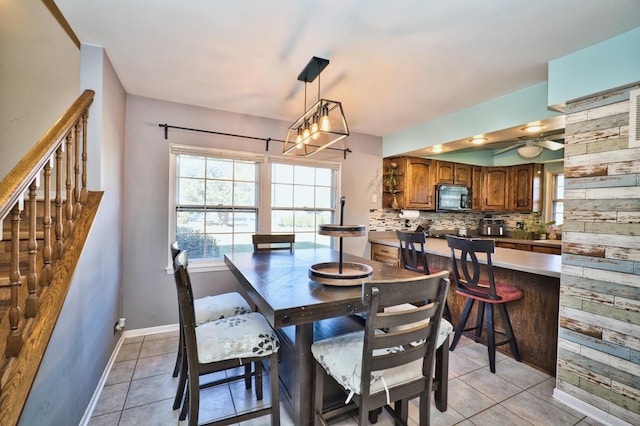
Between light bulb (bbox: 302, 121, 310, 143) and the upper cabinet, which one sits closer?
light bulb (bbox: 302, 121, 310, 143)

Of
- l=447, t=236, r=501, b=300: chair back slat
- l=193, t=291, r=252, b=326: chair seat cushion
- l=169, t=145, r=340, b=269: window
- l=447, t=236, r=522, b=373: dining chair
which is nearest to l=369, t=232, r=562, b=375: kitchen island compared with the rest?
l=447, t=236, r=522, b=373: dining chair

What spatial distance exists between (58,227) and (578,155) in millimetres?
3201

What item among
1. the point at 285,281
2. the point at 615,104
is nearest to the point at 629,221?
the point at 615,104

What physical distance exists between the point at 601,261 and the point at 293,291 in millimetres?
1972

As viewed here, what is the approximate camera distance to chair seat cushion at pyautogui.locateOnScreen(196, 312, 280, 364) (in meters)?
1.49

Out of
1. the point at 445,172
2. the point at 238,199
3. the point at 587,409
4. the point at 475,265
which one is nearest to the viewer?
the point at 587,409

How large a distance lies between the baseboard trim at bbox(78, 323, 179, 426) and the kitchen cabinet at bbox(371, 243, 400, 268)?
2762 millimetres

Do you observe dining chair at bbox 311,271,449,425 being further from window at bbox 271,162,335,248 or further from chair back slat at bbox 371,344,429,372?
window at bbox 271,162,335,248

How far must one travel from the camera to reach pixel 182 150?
311 cm

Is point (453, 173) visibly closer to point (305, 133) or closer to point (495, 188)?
point (495, 188)

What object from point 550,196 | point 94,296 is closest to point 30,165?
point 94,296

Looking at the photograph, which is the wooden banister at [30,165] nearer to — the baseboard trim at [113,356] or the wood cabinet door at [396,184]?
A: the baseboard trim at [113,356]

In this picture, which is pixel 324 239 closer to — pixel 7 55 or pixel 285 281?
pixel 285 281

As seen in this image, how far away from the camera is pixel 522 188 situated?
488 cm
